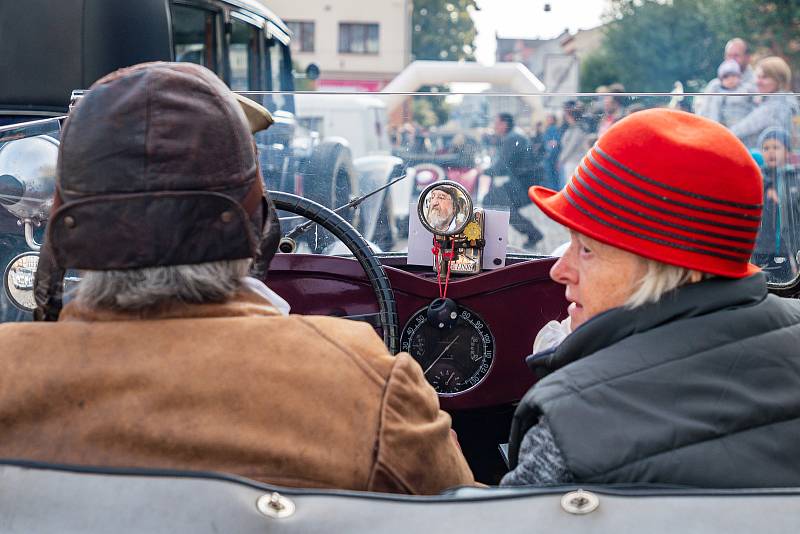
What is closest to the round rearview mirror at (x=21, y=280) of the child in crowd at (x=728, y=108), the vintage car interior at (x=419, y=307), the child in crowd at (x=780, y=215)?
the vintage car interior at (x=419, y=307)

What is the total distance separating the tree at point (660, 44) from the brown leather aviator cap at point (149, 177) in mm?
30713

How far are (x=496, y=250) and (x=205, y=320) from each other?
1.44 meters

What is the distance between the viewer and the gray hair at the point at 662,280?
1.70m

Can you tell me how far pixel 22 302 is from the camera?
2590 mm

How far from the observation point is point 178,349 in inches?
59.1

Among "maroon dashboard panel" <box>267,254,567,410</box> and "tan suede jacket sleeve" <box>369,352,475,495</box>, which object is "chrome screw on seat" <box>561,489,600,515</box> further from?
"maroon dashboard panel" <box>267,254,567,410</box>

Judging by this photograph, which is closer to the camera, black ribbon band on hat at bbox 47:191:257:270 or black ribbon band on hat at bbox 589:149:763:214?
black ribbon band on hat at bbox 47:191:257:270

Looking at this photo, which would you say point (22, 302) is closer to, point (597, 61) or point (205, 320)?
point (205, 320)

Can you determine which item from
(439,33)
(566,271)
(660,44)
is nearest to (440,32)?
(439,33)

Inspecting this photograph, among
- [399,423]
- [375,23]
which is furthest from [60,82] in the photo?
[375,23]

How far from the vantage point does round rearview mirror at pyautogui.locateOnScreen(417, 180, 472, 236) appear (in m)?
2.68

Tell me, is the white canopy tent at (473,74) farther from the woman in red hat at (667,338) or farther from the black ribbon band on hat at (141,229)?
the black ribbon band on hat at (141,229)

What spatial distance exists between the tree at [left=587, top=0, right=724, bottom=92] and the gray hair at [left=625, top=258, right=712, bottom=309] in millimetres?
30369

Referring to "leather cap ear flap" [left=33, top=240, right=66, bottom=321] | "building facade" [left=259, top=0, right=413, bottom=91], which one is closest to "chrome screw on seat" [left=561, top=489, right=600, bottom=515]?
"leather cap ear flap" [left=33, top=240, right=66, bottom=321]
